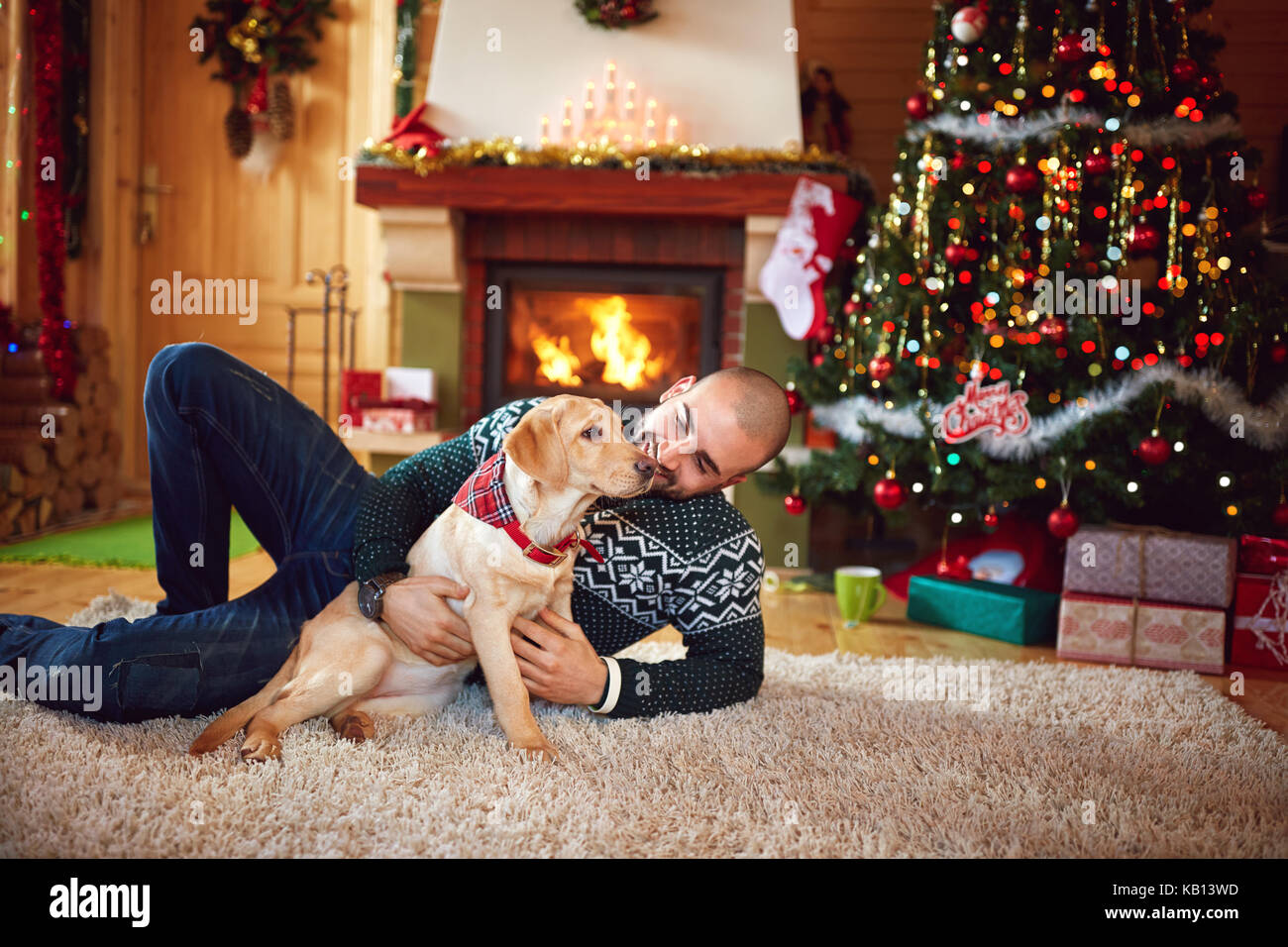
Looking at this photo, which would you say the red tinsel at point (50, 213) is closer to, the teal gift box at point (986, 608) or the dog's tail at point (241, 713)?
the dog's tail at point (241, 713)

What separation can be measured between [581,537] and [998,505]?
1929 millimetres

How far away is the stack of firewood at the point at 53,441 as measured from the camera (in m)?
4.05

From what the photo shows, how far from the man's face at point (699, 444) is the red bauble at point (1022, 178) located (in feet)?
5.94

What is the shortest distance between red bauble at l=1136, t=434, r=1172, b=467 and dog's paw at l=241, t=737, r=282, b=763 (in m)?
2.46

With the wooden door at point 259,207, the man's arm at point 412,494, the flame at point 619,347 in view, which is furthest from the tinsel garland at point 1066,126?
Answer: the wooden door at point 259,207

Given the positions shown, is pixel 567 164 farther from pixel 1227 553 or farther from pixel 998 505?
pixel 1227 553

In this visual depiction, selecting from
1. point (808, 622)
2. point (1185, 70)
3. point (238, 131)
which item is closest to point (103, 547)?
point (238, 131)

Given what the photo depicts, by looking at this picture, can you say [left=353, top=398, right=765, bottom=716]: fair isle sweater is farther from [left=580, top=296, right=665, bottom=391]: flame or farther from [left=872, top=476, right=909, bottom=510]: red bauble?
[left=580, top=296, right=665, bottom=391]: flame

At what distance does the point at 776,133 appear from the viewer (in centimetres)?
422

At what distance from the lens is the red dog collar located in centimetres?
163

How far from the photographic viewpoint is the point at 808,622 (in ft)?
10.4

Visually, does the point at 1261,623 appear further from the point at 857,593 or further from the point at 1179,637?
the point at 857,593

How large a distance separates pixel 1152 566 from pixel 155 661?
2616mm

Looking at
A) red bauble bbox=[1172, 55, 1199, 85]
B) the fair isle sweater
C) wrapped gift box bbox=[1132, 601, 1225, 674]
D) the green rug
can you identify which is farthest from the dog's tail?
red bauble bbox=[1172, 55, 1199, 85]
